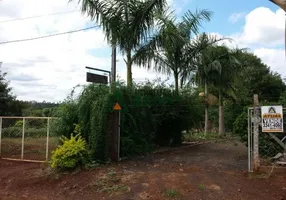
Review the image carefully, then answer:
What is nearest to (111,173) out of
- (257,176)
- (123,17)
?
(257,176)

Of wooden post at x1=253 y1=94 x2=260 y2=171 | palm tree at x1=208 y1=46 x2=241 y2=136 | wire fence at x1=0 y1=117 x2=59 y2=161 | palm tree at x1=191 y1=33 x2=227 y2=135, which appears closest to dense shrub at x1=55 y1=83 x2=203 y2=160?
wire fence at x1=0 y1=117 x2=59 y2=161

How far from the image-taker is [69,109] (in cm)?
1035

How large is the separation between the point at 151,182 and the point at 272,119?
3126 mm

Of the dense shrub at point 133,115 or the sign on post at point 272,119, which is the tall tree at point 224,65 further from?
the sign on post at point 272,119

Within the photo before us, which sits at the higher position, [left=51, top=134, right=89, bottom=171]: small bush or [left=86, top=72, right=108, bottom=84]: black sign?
[left=86, top=72, right=108, bottom=84]: black sign

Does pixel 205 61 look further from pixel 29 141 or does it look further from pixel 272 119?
pixel 272 119

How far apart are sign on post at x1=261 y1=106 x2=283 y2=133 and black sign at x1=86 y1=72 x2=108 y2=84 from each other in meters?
4.66

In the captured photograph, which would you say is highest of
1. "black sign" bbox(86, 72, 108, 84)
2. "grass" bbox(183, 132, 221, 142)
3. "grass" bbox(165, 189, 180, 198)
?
"black sign" bbox(86, 72, 108, 84)

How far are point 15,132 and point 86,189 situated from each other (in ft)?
30.9

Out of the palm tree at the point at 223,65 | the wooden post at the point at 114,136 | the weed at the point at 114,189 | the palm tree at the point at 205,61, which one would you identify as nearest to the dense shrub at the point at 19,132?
the wooden post at the point at 114,136

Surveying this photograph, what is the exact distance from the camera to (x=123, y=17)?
11.6 metres

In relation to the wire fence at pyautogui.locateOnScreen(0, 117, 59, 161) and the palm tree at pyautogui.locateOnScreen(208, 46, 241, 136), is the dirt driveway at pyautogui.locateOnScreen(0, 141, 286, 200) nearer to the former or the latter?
the wire fence at pyautogui.locateOnScreen(0, 117, 59, 161)

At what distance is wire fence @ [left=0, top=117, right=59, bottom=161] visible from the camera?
11102 millimetres

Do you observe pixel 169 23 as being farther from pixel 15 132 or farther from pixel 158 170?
pixel 15 132
